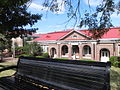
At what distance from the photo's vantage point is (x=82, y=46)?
90.0ft

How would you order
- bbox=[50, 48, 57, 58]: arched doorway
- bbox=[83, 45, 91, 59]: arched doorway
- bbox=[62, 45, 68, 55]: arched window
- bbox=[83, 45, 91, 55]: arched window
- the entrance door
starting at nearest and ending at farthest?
1. the entrance door
2. bbox=[83, 45, 91, 59]: arched doorway
3. bbox=[83, 45, 91, 55]: arched window
4. bbox=[62, 45, 68, 55]: arched window
5. bbox=[50, 48, 57, 58]: arched doorway

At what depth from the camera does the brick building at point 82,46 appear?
78.9ft

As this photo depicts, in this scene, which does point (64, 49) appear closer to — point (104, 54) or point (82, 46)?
point (82, 46)

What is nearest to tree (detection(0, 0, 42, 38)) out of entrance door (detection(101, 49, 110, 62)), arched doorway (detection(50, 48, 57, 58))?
entrance door (detection(101, 49, 110, 62))

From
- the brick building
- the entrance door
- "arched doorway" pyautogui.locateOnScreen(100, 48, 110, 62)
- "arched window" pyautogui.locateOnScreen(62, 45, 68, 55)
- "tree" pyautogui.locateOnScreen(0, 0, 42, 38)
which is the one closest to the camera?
"tree" pyautogui.locateOnScreen(0, 0, 42, 38)

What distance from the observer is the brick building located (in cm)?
2404

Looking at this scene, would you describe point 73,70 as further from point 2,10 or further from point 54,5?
point 2,10

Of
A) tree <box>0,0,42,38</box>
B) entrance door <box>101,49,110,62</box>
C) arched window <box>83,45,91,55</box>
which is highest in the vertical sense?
tree <box>0,0,42,38</box>

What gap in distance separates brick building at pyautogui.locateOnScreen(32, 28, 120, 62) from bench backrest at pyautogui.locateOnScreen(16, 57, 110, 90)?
1699cm

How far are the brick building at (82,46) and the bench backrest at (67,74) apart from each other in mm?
16991

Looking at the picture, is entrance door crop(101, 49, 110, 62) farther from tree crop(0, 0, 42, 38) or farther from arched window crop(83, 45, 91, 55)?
tree crop(0, 0, 42, 38)

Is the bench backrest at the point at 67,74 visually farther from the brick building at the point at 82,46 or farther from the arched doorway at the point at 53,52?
the arched doorway at the point at 53,52

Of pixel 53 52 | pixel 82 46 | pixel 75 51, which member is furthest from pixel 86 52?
pixel 53 52

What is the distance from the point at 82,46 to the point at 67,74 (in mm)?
24597
